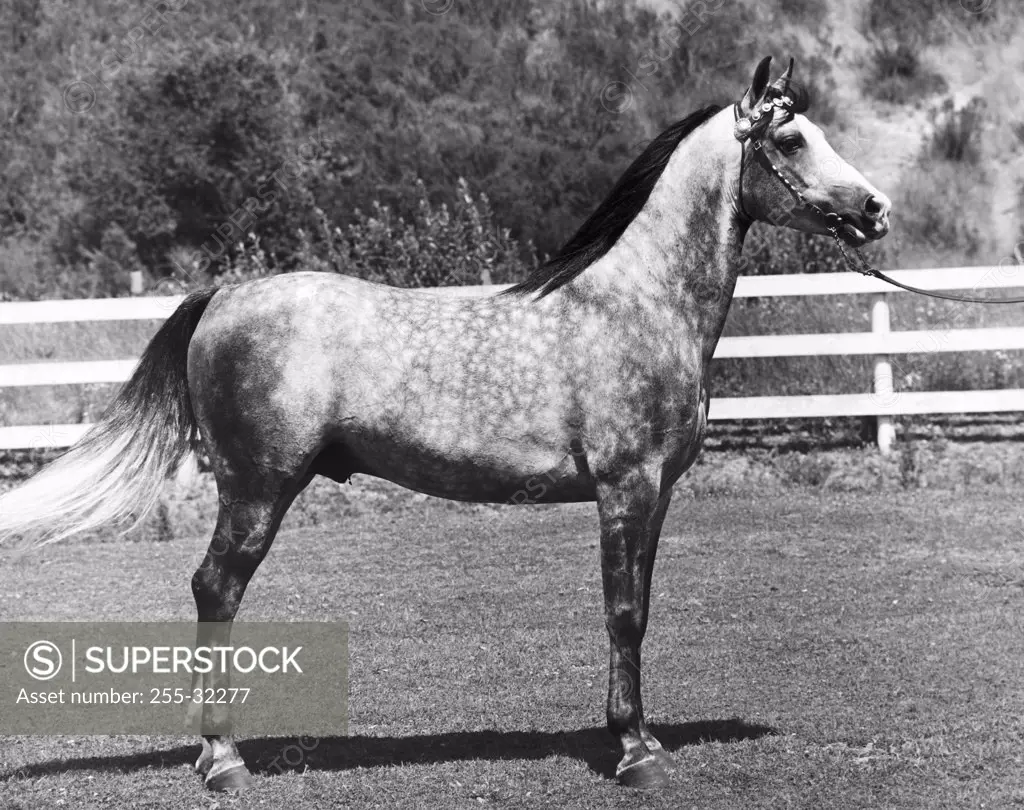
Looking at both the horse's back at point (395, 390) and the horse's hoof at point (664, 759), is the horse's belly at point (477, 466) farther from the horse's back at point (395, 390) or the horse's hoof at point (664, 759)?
the horse's hoof at point (664, 759)

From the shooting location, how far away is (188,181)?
20766 millimetres

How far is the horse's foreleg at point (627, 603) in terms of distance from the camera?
468 centimetres

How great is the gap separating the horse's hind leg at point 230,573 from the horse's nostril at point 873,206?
7.75 ft

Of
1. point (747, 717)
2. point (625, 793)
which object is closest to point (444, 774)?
point (625, 793)

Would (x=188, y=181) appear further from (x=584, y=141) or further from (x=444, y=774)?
(x=444, y=774)

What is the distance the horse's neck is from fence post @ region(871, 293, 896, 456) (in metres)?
7.22

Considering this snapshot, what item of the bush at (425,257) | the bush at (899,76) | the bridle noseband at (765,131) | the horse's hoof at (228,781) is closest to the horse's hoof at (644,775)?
the horse's hoof at (228,781)

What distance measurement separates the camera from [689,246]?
486 centimetres

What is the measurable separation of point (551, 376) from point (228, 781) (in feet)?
6.43

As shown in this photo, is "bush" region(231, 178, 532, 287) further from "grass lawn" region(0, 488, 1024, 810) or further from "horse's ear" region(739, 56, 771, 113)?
"horse's ear" region(739, 56, 771, 113)

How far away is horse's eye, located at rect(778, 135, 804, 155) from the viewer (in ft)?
15.4

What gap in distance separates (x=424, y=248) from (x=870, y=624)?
9.60 meters

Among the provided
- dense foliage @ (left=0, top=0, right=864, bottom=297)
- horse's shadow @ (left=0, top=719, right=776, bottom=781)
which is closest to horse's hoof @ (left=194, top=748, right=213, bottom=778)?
horse's shadow @ (left=0, top=719, right=776, bottom=781)

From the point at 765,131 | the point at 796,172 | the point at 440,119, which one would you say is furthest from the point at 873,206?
the point at 440,119
